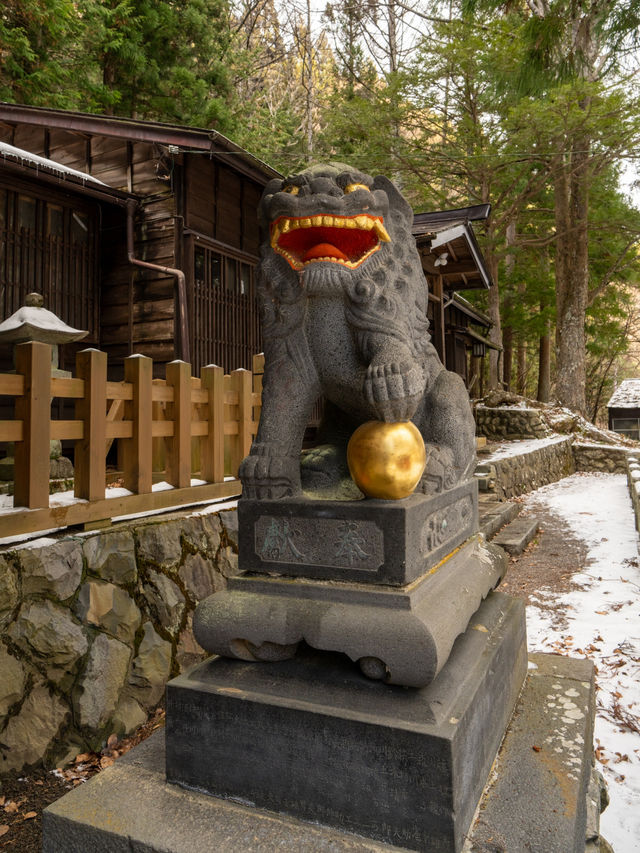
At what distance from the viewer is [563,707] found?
213 centimetres

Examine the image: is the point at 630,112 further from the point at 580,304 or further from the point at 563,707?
the point at 563,707

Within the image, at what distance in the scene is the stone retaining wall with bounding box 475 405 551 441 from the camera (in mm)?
13570

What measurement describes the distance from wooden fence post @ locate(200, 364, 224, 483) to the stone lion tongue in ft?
7.93

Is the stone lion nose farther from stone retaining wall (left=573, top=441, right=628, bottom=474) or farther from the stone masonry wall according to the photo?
stone retaining wall (left=573, top=441, right=628, bottom=474)

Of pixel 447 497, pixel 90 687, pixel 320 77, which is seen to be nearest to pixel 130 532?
pixel 90 687

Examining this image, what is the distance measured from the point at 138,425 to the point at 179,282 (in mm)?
5121

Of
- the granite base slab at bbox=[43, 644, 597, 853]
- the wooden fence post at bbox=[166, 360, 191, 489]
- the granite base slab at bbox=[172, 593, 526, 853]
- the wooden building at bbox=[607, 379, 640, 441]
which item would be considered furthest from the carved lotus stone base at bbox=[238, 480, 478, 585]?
the wooden building at bbox=[607, 379, 640, 441]

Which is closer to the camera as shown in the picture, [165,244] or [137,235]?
[165,244]

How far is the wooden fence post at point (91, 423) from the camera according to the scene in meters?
3.22

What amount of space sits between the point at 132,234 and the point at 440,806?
28.1 ft

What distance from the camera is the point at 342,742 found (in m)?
1.49

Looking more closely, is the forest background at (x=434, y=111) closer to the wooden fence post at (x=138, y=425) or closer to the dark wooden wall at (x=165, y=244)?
the dark wooden wall at (x=165, y=244)

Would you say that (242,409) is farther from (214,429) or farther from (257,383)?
(257,383)

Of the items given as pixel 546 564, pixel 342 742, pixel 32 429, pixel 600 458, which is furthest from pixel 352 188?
pixel 600 458
